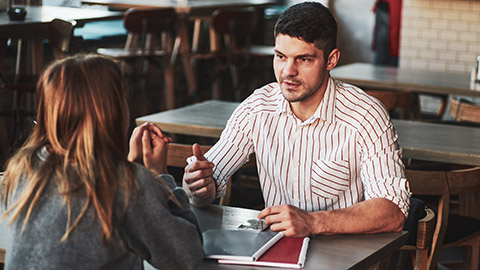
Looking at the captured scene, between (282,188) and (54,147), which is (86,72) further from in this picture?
(282,188)

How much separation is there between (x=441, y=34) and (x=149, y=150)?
6.05 metres

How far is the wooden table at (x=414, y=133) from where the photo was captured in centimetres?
311

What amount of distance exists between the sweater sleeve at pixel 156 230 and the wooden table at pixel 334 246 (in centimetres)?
17

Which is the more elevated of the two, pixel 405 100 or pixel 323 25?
pixel 323 25

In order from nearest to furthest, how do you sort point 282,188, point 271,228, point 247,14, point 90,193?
point 90,193, point 271,228, point 282,188, point 247,14

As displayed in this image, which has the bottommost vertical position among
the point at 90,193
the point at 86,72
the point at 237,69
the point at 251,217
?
the point at 237,69

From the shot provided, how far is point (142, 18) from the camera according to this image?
595cm

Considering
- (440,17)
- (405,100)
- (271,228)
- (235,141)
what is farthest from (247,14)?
(271,228)

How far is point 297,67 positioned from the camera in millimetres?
2143

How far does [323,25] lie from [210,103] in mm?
1967

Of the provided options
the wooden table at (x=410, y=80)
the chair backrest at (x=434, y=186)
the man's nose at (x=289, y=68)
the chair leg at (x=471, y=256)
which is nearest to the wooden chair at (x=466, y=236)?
the chair leg at (x=471, y=256)

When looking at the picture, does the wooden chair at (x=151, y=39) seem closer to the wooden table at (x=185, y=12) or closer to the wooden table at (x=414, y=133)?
the wooden table at (x=185, y=12)

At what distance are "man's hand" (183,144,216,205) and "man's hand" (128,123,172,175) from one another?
0.36 metres

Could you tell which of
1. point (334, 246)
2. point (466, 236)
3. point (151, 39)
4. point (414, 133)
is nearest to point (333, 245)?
point (334, 246)
